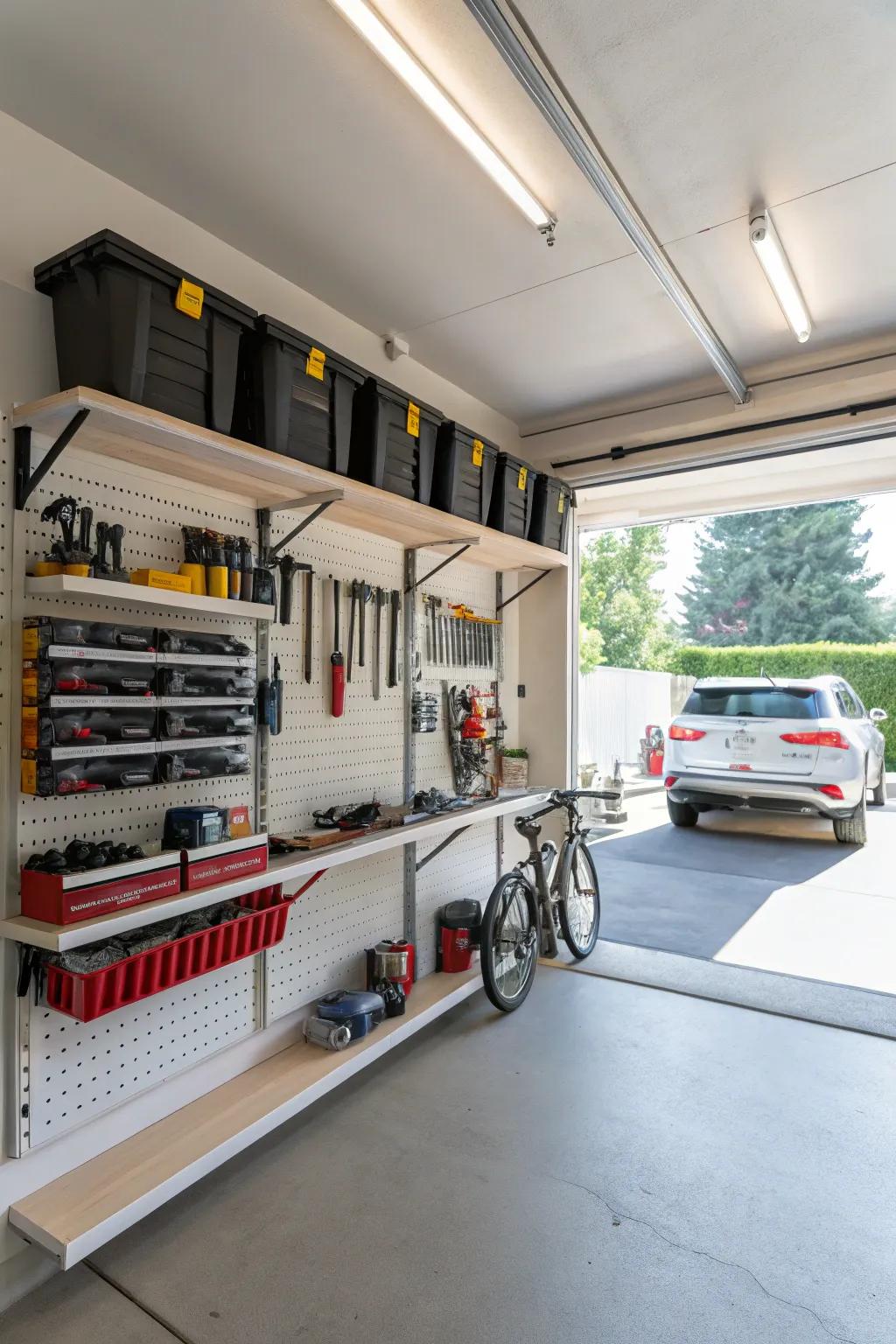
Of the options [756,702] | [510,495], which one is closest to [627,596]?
[756,702]

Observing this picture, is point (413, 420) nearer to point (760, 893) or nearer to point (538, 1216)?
point (538, 1216)

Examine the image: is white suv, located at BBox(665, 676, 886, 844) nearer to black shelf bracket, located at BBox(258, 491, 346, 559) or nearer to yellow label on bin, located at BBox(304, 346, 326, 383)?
black shelf bracket, located at BBox(258, 491, 346, 559)

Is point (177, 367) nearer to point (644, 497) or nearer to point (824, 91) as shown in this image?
point (824, 91)

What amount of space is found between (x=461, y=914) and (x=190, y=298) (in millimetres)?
2699

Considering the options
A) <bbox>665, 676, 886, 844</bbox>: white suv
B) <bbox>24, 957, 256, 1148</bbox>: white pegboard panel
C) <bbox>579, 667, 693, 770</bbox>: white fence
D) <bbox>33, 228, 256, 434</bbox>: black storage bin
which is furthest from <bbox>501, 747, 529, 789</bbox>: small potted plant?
<bbox>579, 667, 693, 770</bbox>: white fence

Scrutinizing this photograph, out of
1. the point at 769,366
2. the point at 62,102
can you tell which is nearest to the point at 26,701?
the point at 62,102

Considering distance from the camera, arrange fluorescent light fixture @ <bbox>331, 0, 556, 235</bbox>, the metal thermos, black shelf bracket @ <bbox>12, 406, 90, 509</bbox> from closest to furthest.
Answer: fluorescent light fixture @ <bbox>331, 0, 556, 235</bbox> → black shelf bracket @ <bbox>12, 406, 90, 509</bbox> → the metal thermos

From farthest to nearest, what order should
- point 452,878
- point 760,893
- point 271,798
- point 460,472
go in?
point 760,893 < point 452,878 < point 460,472 < point 271,798

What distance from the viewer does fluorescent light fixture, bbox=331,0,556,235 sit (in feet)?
4.98

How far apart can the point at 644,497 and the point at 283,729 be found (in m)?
4.00

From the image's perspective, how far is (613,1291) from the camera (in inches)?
66.8

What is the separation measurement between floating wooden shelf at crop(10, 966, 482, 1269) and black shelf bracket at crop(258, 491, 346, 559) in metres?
1.73

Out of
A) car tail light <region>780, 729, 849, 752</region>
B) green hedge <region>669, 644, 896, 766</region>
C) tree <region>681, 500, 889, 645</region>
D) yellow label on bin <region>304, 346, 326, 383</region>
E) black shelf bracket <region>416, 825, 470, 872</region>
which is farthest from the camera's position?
tree <region>681, 500, 889, 645</region>

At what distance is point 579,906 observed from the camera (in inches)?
151
